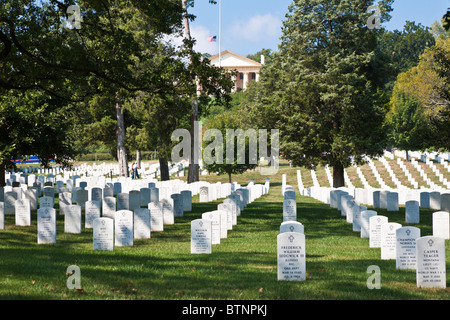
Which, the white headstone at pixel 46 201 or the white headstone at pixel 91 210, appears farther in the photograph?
the white headstone at pixel 46 201

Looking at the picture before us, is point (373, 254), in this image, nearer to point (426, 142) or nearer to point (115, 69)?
point (426, 142)

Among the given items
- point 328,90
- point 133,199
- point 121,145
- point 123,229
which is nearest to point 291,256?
point 123,229

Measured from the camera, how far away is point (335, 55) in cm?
3503

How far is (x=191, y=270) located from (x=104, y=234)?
128 inches

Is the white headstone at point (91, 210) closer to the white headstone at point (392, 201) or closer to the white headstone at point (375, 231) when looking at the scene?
the white headstone at point (375, 231)

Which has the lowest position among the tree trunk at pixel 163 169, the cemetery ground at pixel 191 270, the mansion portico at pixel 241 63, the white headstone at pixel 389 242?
the cemetery ground at pixel 191 270

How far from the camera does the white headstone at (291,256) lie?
9.48 metres

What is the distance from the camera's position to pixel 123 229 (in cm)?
1376

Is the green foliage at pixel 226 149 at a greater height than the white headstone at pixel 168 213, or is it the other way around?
the green foliage at pixel 226 149

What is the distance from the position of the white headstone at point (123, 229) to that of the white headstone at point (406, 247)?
6.34 m

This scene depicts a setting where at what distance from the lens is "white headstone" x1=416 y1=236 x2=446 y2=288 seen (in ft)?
29.9

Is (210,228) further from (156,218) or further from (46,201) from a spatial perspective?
(46,201)

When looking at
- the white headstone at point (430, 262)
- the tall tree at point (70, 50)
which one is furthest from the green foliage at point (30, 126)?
the white headstone at point (430, 262)

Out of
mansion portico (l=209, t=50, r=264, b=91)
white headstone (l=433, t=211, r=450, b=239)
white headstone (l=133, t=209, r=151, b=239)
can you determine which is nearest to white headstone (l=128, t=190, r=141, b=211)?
white headstone (l=133, t=209, r=151, b=239)
